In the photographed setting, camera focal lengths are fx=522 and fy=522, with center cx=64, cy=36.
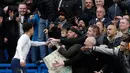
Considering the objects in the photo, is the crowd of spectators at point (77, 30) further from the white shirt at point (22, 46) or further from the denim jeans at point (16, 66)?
the denim jeans at point (16, 66)

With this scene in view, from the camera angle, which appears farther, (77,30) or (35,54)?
(35,54)

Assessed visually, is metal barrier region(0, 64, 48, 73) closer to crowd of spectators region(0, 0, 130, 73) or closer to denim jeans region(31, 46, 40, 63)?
crowd of spectators region(0, 0, 130, 73)

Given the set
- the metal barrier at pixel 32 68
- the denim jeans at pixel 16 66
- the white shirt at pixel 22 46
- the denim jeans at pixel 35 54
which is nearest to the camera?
the white shirt at pixel 22 46

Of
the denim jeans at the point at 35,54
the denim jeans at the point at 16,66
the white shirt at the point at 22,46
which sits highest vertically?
the white shirt at the point at 22,46

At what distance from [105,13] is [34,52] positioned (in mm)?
2456

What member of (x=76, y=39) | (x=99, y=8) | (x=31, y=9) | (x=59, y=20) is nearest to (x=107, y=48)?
(x=76, y=39)

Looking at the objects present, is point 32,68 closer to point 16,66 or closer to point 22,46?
point 16,66

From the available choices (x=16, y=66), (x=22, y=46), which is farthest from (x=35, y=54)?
(x=22, y=46)

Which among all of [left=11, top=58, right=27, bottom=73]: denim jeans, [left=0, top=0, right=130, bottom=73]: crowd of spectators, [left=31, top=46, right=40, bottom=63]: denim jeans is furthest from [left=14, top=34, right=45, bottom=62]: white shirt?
[left=31, top=46, right=40, bottom=63]: denim jeans

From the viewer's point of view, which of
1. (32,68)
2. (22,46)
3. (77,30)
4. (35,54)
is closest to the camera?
(22,46)

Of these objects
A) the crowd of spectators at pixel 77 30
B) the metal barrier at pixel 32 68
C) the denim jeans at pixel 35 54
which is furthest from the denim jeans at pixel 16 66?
the denim jeans at pixel 35 54

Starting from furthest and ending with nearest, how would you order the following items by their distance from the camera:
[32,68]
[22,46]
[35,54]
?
[35,54]
[32,68]
[22,46]

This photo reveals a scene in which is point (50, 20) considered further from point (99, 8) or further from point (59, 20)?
point (99, 8)

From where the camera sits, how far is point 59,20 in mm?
15141
